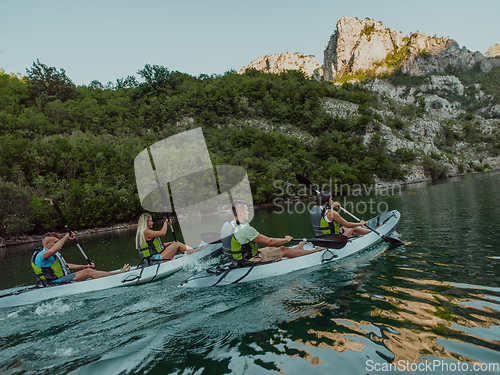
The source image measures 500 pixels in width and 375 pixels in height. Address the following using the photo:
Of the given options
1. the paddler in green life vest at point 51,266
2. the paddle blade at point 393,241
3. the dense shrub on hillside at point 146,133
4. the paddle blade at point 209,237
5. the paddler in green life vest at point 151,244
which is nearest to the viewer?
the paddler in green life vest at point 51,266

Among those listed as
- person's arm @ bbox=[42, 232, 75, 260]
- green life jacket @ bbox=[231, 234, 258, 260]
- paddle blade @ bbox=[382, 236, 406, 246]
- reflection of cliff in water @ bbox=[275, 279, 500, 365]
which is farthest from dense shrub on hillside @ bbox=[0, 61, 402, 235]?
reflection of cliff in water @ bbox=[275, 279, 500, 365]

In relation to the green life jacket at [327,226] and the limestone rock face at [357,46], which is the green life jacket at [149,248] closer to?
the green life jacket at [327,226]

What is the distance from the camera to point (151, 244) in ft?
31.6

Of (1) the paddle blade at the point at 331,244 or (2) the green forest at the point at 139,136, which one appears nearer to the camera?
(1) the paddle blade at the point at 331,244

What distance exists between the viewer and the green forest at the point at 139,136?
38656 mm

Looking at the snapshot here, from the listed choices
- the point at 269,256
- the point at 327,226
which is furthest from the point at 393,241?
the point at 269,256

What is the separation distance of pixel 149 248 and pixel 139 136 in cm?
6965

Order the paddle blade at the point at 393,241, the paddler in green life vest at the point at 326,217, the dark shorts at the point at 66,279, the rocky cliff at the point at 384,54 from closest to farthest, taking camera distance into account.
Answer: the dark shorts at the point at 66,279, the paddler in green life vest at the point at 326,217, the paddle blade at the point at 393,241, the rocky cliff at the point at 384,54

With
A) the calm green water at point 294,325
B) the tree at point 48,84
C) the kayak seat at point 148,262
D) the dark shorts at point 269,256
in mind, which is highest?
the tree at point 48,84

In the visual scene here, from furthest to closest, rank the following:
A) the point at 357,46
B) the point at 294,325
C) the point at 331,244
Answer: the point at 357,46 → the point at 331,244 → the point at 294,325

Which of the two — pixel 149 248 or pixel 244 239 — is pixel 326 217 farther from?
pixel 149 248

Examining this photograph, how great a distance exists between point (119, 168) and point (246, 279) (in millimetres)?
47384

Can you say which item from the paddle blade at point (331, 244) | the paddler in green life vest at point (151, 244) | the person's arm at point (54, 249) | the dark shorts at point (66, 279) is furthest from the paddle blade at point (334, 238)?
the dark shorts at point (66, 279)

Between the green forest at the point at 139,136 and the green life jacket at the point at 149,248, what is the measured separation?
28047mm
